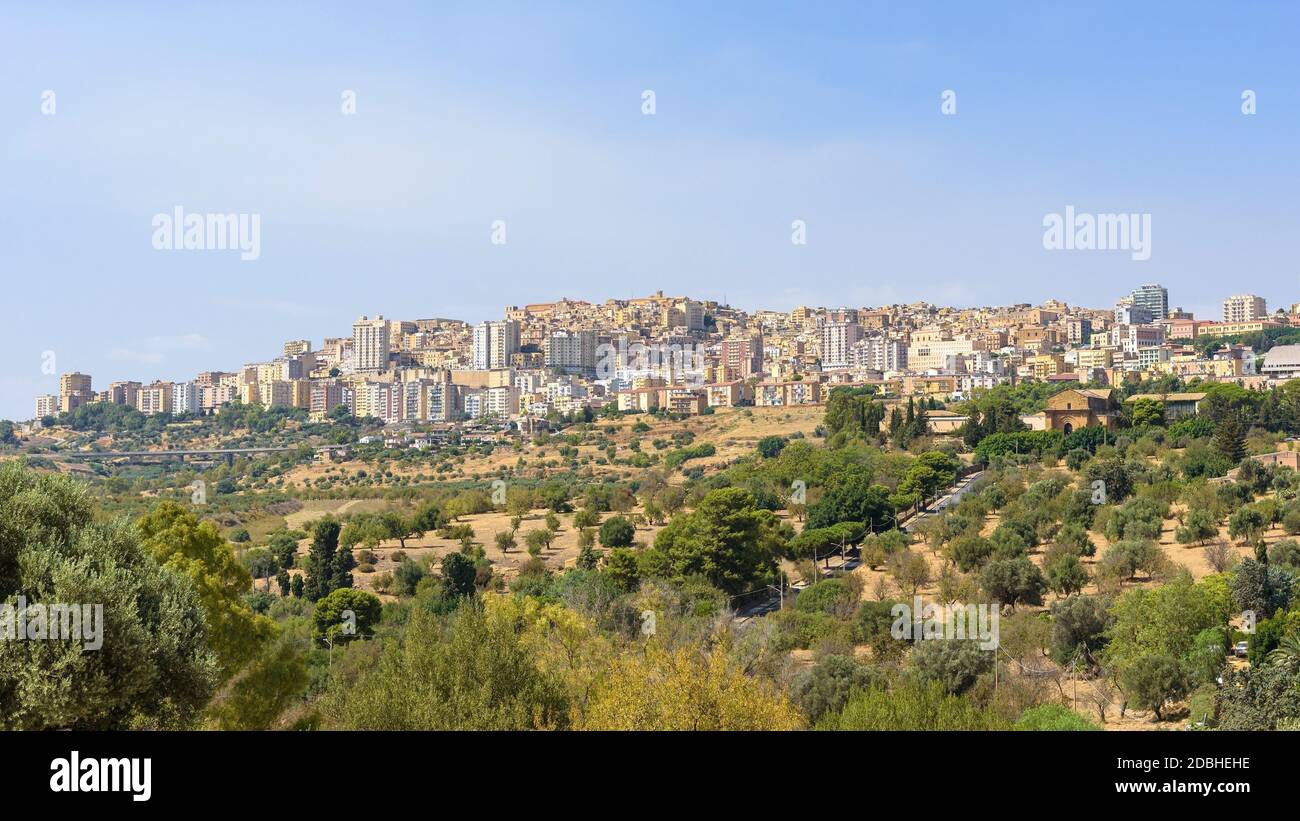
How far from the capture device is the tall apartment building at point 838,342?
443ft

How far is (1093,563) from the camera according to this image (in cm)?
2755

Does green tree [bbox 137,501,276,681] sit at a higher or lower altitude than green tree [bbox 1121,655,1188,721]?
higher

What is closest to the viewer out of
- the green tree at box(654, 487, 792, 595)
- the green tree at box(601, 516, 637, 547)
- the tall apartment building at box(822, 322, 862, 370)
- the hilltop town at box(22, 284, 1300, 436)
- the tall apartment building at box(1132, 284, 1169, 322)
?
the green tree at box(654, 487, 792, 595)

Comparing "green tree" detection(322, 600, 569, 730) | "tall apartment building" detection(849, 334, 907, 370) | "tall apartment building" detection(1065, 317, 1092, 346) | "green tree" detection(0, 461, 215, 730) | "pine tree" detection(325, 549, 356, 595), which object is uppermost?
"tall apartment building" detection(1065, 317, 1092, 346)

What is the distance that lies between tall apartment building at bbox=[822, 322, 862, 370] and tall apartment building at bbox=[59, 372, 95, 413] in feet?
258

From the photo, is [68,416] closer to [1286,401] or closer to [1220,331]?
[1286,401]

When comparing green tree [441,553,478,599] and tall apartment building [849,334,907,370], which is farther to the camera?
tall apartment building [849,334,907,370]

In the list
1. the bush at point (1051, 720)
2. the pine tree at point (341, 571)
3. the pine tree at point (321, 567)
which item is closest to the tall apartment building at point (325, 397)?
the pine tree at point (341, 571)

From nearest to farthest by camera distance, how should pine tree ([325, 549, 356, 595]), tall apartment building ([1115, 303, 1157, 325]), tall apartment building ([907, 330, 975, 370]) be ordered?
pine tree ([325, 549, 356, 595]) → tall apartment building ([907, 330, 975, 370]) → tall apartment building ([1115, 303, 1157, 325])

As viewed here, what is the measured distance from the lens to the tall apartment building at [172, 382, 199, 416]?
12281 cm

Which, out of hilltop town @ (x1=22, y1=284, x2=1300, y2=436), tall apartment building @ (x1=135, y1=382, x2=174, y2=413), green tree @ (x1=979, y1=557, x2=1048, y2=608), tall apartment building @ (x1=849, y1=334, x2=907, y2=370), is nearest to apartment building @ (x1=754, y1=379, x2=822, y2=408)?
hilltop town @ (x1=22, y1=284, x2=1300, y2=436)

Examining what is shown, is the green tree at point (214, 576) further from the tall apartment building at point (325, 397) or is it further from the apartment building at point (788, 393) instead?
the tall apartment building at point (325, 397)

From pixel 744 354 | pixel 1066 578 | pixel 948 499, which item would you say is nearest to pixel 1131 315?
pixel 744 354

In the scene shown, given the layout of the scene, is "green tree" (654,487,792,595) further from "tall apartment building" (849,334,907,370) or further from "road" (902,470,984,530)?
"tall apartment building" (849,334,907,370)
